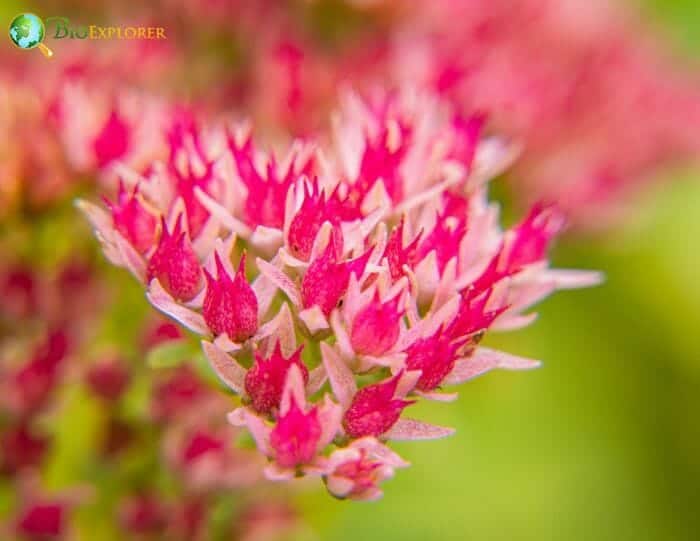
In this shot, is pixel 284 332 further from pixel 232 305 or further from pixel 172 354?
pixel 172 354

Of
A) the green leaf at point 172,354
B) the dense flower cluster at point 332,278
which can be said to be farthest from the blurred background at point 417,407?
the dense flower cluster at point 332,278

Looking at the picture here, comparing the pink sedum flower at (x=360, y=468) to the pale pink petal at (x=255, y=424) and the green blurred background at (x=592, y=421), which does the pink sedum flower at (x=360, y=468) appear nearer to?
the pale pink petal at (x=255, y=424)

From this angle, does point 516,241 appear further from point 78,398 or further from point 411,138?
point 78,398

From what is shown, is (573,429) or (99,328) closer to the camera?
(99,328)

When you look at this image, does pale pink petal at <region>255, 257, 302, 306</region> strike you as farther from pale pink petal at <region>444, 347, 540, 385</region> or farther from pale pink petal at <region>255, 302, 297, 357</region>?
pale pink petal at <region>444, 347, 540, 385</region>

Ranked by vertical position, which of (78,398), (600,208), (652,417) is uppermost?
(600,208)

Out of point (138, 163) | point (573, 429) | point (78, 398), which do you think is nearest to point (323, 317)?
point (138, 163)

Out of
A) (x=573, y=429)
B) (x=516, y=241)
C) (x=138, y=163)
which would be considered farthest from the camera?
(x=573, y=429)
